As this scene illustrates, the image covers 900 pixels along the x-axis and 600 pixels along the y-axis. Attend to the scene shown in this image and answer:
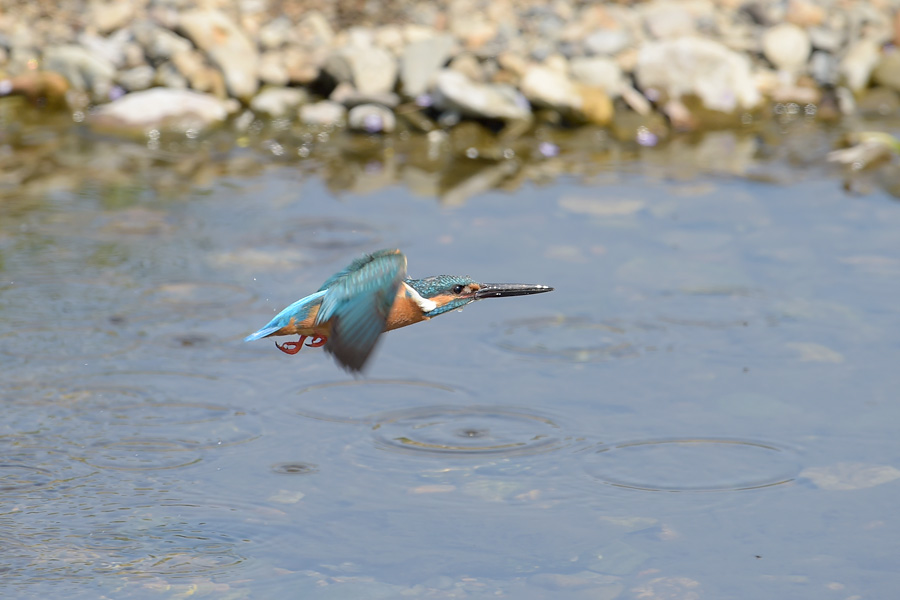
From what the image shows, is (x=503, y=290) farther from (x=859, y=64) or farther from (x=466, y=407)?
(x=859, y=64)

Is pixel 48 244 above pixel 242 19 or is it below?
below

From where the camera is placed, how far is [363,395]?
217 inches

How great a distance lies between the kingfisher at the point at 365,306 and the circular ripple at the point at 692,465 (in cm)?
104

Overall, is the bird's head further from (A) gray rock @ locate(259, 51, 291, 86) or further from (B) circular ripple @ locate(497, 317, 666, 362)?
(A) gray rock @ locate(259, 51, 291, 86)

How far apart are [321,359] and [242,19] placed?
5981 millimetres

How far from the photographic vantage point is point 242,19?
11086 millimetres

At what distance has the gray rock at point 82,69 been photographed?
33.6ft

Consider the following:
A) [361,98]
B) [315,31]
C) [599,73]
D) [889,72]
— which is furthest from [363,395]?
[889,72]

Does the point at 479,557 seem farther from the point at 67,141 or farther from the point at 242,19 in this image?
the point at 242,19

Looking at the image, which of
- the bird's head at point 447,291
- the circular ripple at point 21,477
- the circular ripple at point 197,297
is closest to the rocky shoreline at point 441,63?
the circular ripple at point 197,297

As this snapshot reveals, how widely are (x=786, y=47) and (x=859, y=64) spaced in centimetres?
63

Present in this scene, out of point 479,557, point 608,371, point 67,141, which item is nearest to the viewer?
point 479,557

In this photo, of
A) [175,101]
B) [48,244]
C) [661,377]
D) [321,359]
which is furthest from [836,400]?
[175,101]

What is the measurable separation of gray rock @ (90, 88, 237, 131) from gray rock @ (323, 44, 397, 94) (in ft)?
3.19
